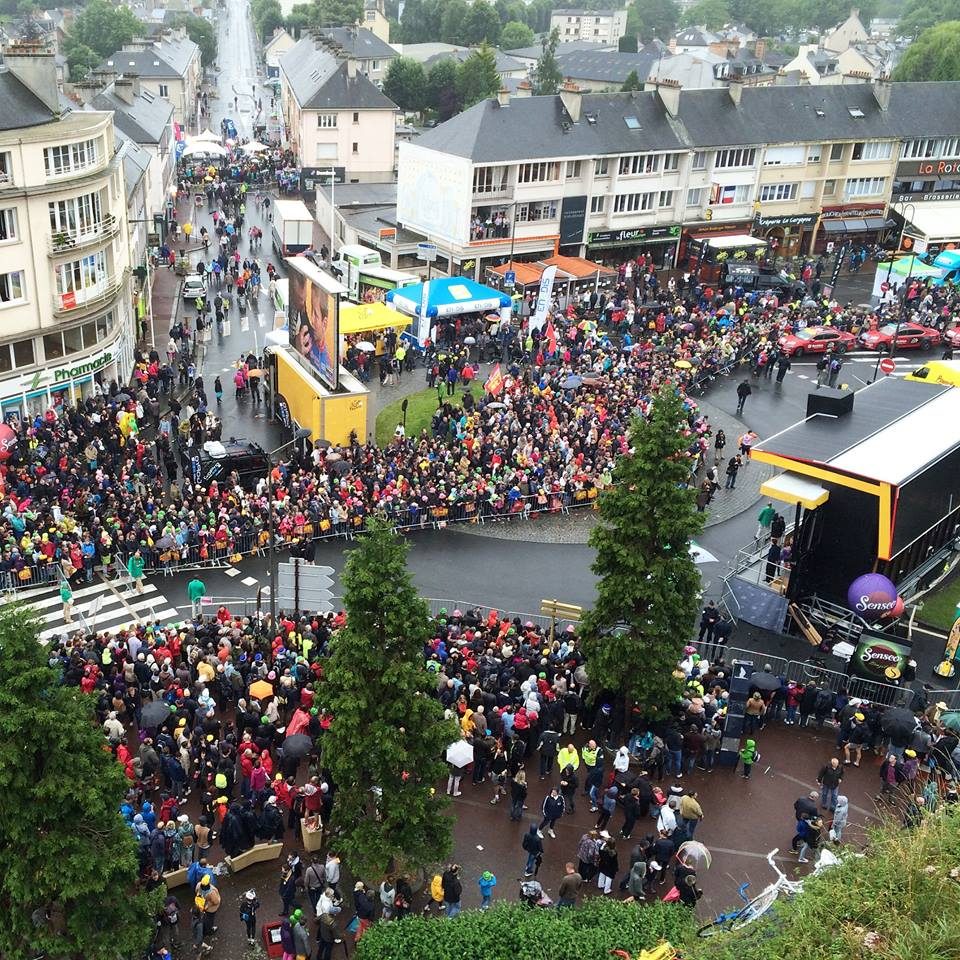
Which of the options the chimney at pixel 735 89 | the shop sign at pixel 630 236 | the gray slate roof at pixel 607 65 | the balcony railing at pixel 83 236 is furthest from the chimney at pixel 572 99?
the gray slate roof at pixel 607 65

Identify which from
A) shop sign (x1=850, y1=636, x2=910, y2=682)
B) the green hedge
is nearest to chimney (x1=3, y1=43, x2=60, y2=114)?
shop sign (x1=850, y1=636, x2=910, y2=682)

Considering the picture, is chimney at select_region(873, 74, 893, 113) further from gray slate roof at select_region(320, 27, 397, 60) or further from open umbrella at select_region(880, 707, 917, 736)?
gray slate roof at select_region(320, 27, 397, 60)

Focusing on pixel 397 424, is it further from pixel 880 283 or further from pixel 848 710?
pixel 880 283

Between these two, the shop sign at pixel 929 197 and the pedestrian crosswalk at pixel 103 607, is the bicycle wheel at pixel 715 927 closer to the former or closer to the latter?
the pedestrian crosswalk at pixel 103 607

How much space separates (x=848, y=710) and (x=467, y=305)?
2881cm

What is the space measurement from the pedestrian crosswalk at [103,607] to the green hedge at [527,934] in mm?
14038

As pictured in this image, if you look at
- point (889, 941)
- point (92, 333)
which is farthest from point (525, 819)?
point (92, 333)

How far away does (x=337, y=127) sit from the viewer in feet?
261

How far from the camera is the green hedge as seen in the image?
1484 cm

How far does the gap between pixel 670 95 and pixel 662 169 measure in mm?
4297

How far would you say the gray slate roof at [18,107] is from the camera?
118ft

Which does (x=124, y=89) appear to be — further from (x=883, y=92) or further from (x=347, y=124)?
(x=883, y=92)

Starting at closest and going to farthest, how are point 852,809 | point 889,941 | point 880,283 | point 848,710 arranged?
point 889,941 < point 852,809 < point 848,710 < point 880,283

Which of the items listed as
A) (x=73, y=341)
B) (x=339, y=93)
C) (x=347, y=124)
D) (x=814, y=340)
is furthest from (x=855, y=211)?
(x=73, y=341)
